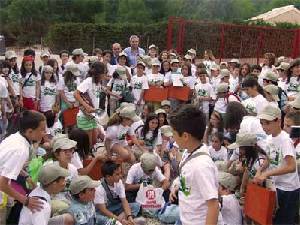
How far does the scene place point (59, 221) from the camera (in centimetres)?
425

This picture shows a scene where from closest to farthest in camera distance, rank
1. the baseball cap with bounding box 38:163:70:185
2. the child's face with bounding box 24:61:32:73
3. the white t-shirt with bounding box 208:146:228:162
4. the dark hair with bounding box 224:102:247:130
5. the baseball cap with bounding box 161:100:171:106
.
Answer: the baseball cap with bounding box 38:163:70:185 → the dark hair with bounding box 224:102:247:130 → the white t-shirt with bounding box 208:146:228:162 → the child's face with bounding box 24:61:32:73 → the baseball cap with bounding box 161:100:171:106

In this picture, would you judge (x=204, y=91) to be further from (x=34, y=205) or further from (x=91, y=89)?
(x=34, y=205)

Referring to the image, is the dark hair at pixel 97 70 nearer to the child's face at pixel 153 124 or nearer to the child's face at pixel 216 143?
the child's face at pixel 153 124

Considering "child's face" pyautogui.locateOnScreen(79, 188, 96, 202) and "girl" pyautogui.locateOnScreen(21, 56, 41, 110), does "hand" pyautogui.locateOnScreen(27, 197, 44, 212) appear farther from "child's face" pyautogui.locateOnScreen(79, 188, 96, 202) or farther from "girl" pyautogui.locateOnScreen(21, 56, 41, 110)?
"girl" pyautogui.locateOnScreen(21, 56, 41, 110)

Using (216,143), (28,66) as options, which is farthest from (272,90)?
(28,66)

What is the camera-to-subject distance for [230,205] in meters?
4.59

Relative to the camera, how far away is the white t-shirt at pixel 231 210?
460 cm

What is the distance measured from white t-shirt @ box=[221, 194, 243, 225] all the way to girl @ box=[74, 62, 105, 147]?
8.64 feet

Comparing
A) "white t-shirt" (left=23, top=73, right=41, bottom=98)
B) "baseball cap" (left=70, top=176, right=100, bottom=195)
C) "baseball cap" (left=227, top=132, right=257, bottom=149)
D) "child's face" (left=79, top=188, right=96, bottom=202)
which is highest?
"baseball cap" (left=227, top=132, right=257, bottom=149)

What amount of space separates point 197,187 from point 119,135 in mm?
3639

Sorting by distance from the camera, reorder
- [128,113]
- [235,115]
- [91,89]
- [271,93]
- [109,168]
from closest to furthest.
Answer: [109,168], [235,115], [128,113], [271,93], [91,89]

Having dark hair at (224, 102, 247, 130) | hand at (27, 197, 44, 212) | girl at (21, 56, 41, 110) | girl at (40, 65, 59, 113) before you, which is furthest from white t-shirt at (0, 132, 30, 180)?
girl at (21, 56, 41, 110)

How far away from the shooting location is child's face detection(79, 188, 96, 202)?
4.57 m

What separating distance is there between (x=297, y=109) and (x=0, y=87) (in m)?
3.81
